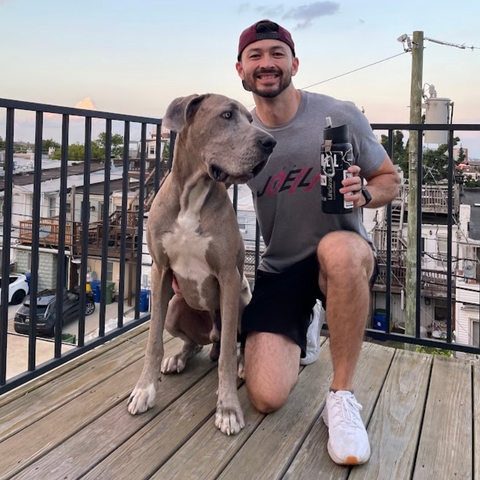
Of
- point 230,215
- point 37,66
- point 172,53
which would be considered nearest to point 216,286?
point 230,215

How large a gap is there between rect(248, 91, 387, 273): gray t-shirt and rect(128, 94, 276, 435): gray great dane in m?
0.27

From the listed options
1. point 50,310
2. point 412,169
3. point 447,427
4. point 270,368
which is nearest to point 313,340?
point 270,368

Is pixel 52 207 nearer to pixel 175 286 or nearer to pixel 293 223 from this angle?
pixel 175 286

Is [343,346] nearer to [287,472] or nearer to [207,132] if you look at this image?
[287,472]

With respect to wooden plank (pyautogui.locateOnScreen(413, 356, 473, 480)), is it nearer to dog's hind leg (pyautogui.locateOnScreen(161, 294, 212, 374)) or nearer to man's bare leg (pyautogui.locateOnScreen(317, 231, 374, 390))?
man's bare leg (pyautogui.locateOnScreen(317, 231, 374, 390))

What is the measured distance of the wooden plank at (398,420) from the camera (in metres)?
1.35

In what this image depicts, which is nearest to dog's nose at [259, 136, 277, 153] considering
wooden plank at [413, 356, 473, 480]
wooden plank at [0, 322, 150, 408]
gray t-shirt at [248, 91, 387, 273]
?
gray t-shirt at [248, 91, 387, 273]

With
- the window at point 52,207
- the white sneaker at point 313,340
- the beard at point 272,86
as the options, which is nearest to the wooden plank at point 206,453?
the white sneaker at point 313,340

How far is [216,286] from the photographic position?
1.76 meters

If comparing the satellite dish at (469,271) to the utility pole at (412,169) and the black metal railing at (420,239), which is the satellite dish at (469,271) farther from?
the black metal railing at (420,239)

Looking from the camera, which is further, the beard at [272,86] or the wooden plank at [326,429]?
the beard at [272,86]

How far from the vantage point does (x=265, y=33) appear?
6.02 ft

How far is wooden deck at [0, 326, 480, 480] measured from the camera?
134 cm

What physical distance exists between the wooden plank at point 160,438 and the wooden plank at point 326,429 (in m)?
0.27
